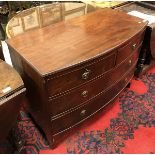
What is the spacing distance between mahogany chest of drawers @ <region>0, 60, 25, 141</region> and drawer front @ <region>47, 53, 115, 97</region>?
173 millimetres

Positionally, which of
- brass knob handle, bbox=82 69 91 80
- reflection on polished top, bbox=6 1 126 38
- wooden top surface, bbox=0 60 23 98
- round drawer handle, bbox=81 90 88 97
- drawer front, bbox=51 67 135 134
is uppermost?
reflection on polished top, bbox=6 1 126 38

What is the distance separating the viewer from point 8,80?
106 cm

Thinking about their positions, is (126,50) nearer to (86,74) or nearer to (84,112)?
(86,74)

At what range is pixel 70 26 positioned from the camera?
1487mm

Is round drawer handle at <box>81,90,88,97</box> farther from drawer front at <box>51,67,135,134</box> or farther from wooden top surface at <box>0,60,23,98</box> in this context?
wooden top surface at <box>0,60,23,98</box>

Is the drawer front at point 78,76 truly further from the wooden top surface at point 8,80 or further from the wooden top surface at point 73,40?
the wooden top surface at point 8,80

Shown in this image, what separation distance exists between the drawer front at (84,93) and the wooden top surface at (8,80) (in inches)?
9.8

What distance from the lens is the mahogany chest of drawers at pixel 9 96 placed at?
0.98 m

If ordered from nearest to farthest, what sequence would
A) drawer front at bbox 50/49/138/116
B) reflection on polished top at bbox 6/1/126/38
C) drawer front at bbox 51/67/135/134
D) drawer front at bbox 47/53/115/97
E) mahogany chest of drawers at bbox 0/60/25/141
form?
mahogany chest of drawers at bbox 0/60/25/141 < drawer front at bbox 47/53/115/97 < drawer front at bbox 50/49/138/116 < drawer front at bbox 51/67/135/134 < reflection on polished top at bbox 6/1/126/38

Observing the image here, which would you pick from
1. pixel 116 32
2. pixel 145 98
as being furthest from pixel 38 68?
pixel 145 98

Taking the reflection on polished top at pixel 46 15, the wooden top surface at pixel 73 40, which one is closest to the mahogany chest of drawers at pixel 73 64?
the wooden top surface at pixel 73 40

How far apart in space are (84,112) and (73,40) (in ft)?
1.85

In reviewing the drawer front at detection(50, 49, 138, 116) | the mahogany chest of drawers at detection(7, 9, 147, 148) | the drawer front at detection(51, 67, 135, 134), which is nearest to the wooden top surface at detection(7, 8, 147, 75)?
the mahogany chest of drawers at detection(7, 9, 147, 148)

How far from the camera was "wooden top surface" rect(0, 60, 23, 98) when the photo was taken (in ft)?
3.28
